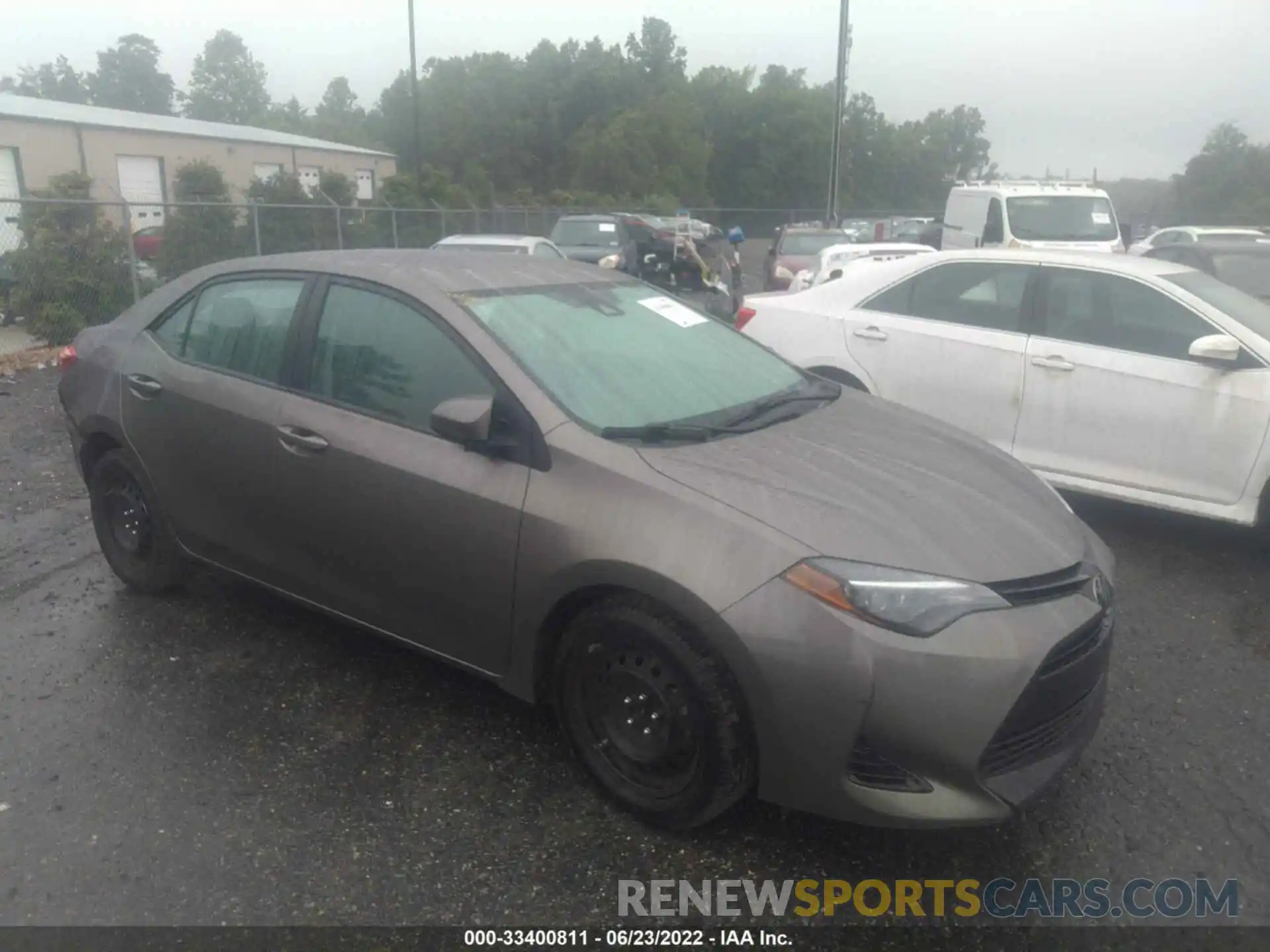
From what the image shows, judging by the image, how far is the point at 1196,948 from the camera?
268 cm

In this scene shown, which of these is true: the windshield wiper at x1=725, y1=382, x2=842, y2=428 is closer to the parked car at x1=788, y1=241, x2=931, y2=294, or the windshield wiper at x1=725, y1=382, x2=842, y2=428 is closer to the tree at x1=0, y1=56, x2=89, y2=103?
the parked car at x1=788, y1=241, x2=931, y2=294

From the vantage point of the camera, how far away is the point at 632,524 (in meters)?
2.95

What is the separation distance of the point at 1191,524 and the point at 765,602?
4.37 meters

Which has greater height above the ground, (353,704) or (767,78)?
(767,78)

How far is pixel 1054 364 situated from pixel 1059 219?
991 cm

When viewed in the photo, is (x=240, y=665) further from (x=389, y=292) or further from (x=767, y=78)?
(x=767, y=78)

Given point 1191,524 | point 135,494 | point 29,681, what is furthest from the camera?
point 1191,524

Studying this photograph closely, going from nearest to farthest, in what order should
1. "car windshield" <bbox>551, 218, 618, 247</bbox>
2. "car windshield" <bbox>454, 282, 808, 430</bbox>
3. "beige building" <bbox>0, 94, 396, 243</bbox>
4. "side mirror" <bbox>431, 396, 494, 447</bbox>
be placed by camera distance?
"side mirror" <bbox>431, 396, 494, 447</bbox>
"car windshield" <bbox>454, 282, 808, 430</bbox>
"car windshield" <bbox>551, 218, 618, 247</bbox>
"beige building" <bbox>0, 94, 396, 243</bbox>

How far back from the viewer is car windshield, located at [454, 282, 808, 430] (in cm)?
342

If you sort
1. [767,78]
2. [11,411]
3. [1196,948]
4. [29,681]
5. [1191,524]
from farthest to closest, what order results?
[767,78] < [11,411] < [1191,524] < [29,681] < [1196,948]

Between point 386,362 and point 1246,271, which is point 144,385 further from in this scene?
point 1246,271

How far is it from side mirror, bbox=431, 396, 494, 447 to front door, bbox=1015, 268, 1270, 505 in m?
3.72

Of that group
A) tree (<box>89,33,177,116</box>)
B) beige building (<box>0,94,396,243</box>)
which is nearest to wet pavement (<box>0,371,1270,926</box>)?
beige building (<box>0,94,396,243</box>)

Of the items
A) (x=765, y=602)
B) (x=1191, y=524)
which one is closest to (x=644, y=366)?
(x=765, y=602)
